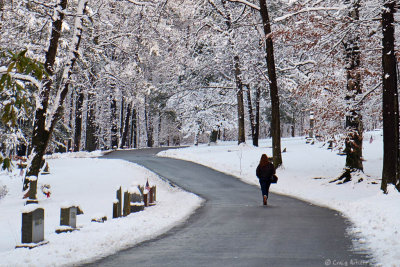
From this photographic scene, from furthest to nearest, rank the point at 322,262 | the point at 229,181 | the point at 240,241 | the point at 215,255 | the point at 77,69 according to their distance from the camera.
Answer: the point at 77,69 → the point at 229,181 → the point at 240,241 → the point at 215,255 → the point at 322,262

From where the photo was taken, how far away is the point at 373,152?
3359cm

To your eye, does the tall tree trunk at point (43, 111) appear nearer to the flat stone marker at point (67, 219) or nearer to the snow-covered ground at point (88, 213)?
the snow-covered ground at point (88, 213)

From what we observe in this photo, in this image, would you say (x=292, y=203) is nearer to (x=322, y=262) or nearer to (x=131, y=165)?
(x=322, y=262)

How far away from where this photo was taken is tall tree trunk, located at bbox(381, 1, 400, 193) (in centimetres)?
1520

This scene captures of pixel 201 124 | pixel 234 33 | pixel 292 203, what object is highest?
pixel 234 33

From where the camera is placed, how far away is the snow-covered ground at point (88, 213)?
27.3ft

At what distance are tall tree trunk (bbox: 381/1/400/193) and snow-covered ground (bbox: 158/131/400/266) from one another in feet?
2.62

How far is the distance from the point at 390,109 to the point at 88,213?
10.5 meters

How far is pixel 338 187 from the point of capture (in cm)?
1956

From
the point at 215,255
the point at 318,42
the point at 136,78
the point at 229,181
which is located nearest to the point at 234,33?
the point at 136,78

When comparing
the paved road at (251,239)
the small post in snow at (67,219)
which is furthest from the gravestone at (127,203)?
the small post in snow at (67,219)

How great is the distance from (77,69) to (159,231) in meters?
16.4

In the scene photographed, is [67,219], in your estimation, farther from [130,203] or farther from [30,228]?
[130,203]


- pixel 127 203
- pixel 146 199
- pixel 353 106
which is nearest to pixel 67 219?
pixel 127 203
